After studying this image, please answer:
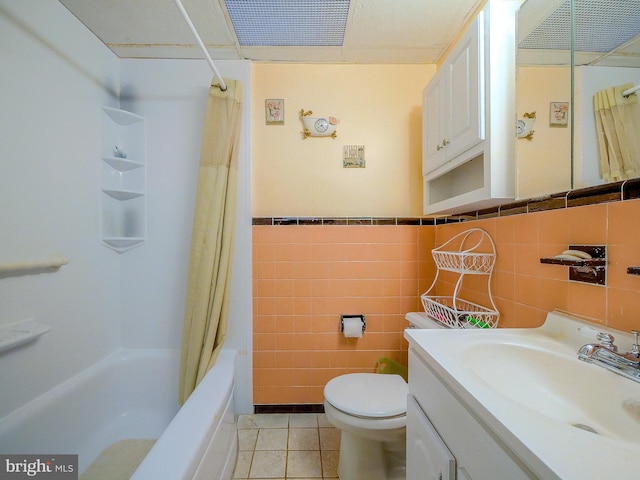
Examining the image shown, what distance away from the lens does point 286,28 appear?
57.1 inches

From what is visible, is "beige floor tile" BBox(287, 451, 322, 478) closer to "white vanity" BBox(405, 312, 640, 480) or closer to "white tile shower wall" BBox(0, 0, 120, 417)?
"white vanity" BBox(405, 312, 640, 480)

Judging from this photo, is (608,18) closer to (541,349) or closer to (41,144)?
(541,349)

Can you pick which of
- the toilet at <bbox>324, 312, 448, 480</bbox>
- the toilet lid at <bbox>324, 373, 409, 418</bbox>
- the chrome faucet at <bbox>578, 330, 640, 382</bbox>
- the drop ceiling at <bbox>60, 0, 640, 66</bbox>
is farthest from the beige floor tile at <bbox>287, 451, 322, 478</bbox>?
the drop ceiling at <bbox>60, 0, 640, 66</bbox>

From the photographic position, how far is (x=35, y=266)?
42.4 inches

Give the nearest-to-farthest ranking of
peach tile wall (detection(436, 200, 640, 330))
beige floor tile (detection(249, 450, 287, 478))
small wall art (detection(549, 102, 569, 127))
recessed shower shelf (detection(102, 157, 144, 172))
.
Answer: peach tile wall (detection(436, 200, 640, 330)), small wall art (detection(549, 102, 569, 127)), beige floor tile (detection(249, 450, 287, 478)), recessed shower shelf (detection(102, 157, 144, 172))

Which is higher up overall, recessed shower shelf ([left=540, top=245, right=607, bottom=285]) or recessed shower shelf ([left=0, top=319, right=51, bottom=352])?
recessed shower shelf ([left=540, top=245, right=607, bottom=285])

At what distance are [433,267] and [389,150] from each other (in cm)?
83

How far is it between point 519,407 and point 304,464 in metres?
1.26

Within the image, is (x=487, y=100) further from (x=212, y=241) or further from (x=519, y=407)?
(x=212, y=241)

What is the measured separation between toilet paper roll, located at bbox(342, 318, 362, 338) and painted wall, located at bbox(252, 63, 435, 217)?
0.70 meters

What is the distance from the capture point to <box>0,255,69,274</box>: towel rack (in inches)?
38.7

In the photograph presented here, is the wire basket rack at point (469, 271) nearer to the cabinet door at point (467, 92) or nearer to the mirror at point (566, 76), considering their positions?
the mirror at point (566, 76)

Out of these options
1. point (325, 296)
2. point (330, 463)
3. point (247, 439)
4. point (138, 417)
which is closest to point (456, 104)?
point (325, 296)

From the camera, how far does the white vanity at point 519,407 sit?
1.28ft
